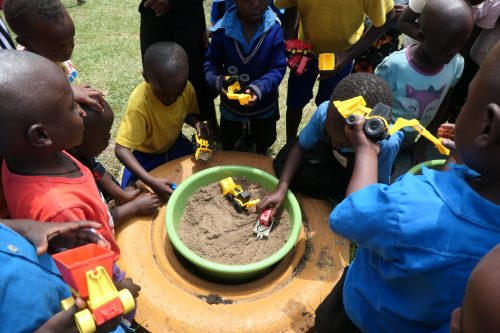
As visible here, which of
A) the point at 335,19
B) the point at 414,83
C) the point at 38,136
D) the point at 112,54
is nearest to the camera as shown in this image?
the point at 38,136

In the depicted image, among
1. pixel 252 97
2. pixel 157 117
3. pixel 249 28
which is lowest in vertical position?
pixel 157 117

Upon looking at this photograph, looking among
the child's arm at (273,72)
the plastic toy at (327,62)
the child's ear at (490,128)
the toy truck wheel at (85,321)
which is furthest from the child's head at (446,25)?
the toy truck wheel at (85,321)

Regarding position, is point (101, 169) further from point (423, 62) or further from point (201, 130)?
point (423, 62)

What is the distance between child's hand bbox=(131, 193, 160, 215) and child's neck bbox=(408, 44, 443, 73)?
1786 mm

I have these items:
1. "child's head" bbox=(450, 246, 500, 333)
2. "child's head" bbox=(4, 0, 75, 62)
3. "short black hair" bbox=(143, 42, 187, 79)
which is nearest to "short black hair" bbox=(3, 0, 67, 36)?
"child's head" bbox=(4, 0, 75, 62)

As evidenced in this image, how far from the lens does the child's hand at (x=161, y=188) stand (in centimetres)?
203

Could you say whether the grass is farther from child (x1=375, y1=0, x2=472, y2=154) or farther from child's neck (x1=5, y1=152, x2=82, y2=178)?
child's neck (x1=5, y1=152, x2=82, y2=178)

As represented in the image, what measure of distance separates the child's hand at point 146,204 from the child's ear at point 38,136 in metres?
0.78

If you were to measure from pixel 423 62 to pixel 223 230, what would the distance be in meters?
1.60

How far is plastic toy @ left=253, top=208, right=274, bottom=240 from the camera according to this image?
185 cm

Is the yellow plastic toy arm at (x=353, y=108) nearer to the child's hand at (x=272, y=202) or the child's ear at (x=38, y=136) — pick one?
the child's hand at (x=272, y=202)

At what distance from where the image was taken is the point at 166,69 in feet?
6.97

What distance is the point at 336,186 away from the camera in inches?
82.7

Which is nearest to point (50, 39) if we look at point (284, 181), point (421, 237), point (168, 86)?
point (168, 86)
